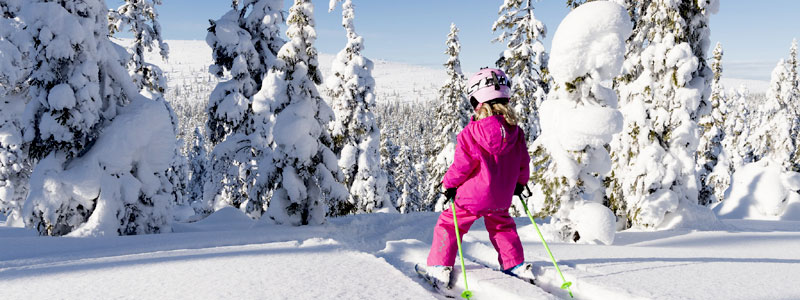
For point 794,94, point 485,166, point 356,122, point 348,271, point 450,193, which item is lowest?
point 348,271

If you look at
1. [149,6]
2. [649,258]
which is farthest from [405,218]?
[149,6]

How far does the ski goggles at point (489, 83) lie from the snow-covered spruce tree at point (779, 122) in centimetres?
3018

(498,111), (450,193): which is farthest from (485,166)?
(498,111)

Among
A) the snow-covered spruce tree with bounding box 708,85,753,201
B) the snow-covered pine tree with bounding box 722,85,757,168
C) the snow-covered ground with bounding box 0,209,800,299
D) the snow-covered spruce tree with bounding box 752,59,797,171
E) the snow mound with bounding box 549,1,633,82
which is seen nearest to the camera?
the snow-covered ground with bounding box 0,209,800,299

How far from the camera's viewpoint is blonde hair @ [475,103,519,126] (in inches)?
157

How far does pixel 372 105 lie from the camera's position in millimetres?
21766

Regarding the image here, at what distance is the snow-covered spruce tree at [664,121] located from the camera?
946 centimetres

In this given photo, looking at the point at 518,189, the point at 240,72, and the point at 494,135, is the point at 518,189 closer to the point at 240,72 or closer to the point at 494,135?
the point at 494,135

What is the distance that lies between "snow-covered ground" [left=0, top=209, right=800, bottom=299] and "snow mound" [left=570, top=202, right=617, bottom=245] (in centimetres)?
114

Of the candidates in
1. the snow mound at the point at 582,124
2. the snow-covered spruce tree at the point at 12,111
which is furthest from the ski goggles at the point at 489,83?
the snow-covered spruce tree at the point at 12,111

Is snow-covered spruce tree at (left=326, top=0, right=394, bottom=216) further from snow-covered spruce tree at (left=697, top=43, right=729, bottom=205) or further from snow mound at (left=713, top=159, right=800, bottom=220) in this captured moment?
snow-covered spruce tree at (left=697, top=43, right=729, bottom=205)

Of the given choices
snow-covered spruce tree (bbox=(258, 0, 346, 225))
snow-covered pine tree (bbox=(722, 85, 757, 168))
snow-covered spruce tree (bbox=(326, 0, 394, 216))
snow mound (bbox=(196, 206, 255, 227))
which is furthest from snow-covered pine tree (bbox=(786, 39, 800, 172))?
snow mound (bbox=(196, 206, 255, 227))

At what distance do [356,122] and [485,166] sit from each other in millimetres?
18299

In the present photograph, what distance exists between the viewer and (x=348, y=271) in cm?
374
